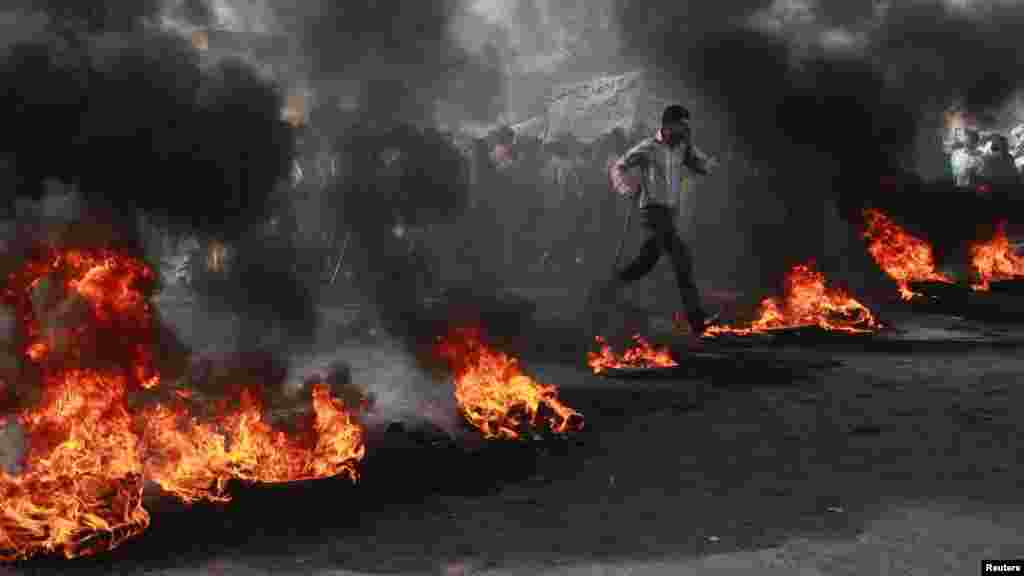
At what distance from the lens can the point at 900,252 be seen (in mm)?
13695

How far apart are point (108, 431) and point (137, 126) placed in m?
1.98

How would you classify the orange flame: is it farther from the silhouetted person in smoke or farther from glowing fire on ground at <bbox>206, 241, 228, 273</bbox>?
the silhouetted person in smoke

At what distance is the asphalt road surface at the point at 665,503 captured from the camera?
366 centimetres

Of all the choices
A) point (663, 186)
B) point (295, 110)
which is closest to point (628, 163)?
point (663, 186)

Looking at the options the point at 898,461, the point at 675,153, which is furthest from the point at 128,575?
the point at 675,153

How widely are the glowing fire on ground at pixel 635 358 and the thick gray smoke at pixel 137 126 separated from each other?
3.86 m

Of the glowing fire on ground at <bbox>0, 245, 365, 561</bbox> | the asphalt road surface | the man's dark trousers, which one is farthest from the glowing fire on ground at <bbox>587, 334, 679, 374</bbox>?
the glowing fire on ground at <bbox>0, 245, 365, 561</bbox>

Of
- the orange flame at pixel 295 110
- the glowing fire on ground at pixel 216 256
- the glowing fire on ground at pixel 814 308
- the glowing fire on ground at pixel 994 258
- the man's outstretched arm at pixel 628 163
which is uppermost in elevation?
the glowing fire on ground at pixel 994 258

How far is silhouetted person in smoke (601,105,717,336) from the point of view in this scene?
9188mm

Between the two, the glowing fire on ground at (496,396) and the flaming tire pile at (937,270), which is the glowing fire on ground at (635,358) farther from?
the flaming tire pile at (937,270)

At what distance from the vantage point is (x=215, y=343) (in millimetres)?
9172

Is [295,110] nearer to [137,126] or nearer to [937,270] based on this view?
[137,126]

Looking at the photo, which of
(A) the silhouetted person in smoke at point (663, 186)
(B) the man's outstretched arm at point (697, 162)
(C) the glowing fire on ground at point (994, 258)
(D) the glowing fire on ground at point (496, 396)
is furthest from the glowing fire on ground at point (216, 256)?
(C) the glowing fire on ground at point (994, 258)

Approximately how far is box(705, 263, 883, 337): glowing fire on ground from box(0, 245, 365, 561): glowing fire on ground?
23.9ft
